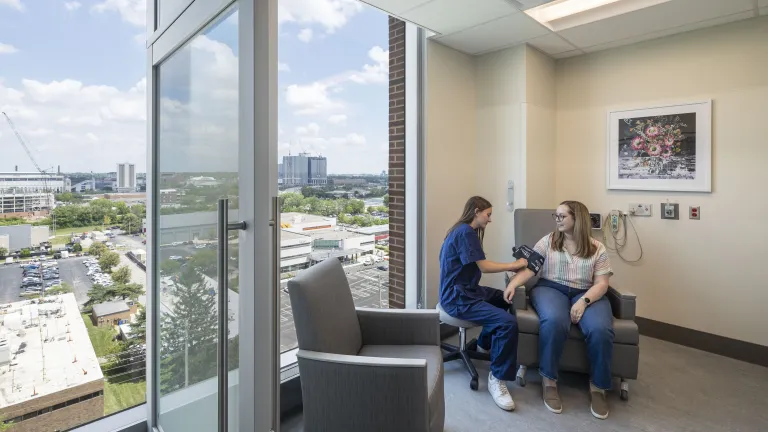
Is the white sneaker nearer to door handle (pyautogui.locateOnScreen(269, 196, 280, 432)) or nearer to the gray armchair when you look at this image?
the gray armchair

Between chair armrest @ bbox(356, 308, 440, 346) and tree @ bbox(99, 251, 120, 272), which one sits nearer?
tree @ bbox(99, 251, 120, 272)

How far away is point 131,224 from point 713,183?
4214 millimetres

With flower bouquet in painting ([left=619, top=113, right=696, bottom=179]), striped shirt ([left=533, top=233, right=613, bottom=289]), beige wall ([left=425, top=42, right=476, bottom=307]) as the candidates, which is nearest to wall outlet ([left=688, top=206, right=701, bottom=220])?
flower bouquet in painting ([left=619, top=113, right=696, bottom=179])

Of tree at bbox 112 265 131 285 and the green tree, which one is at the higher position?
the green tree

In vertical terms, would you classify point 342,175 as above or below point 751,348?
above

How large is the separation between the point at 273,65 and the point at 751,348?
405cm

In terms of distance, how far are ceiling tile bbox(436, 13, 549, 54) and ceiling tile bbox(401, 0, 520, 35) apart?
0.35 ft

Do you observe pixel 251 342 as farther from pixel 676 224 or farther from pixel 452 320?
pixel 676 224

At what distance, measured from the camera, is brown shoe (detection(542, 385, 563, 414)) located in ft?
8.04

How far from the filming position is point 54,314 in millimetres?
1745

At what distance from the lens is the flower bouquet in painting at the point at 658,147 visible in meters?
3.34

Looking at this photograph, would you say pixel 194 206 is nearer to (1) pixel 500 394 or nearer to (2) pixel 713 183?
(1) pixel 500 394

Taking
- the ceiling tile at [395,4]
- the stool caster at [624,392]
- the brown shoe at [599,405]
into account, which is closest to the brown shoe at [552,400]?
the brown shoe at [599,405]

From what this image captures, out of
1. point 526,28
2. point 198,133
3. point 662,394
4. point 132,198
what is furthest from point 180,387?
point 526,28
